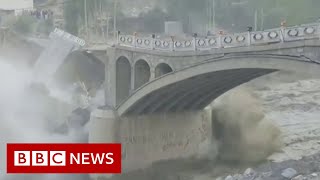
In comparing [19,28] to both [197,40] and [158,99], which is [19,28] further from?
[197,40]

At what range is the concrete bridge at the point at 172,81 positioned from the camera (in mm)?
26547

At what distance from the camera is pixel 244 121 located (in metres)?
42.6

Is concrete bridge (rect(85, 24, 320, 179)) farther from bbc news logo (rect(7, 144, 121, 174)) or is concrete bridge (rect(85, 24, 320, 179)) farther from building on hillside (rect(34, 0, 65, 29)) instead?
building on hillside (rect(34, 0, 65, 29))

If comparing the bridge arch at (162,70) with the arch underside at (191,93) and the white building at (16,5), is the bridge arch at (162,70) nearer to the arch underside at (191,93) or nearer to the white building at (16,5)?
the arch underside at (191,93)

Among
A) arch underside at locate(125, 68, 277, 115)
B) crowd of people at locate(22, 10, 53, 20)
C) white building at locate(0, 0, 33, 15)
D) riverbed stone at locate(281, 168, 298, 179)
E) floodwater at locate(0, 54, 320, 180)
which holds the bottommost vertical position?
floodwater at locate(0, 54, 320, 180)

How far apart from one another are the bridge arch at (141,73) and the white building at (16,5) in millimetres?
49771

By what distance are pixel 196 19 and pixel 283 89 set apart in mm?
16922

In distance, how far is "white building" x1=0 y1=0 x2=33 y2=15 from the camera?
81.9m

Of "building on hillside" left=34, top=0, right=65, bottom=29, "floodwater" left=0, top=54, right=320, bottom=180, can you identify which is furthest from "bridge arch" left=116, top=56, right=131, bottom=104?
"building on hillside" left=34, top=0, right=65, bottom=29

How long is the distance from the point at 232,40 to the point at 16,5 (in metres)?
62.0

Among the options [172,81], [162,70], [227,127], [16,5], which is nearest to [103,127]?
[162,70]

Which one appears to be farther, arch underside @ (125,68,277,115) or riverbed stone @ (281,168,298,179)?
arch underside @ (125,68,277,115)

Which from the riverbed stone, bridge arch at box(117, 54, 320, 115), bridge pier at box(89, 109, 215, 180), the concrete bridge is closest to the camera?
bridge arch at box(117, 54, 320, 115)

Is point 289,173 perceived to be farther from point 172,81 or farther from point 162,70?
point 162,70
